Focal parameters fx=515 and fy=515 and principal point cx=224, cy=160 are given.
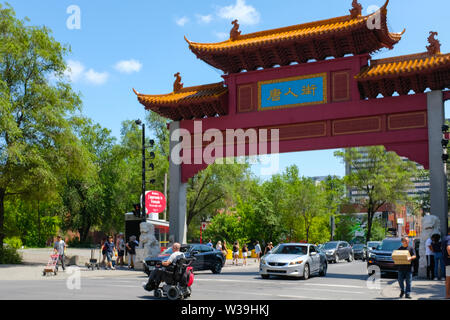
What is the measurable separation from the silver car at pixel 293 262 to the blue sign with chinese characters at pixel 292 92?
6.81 meters

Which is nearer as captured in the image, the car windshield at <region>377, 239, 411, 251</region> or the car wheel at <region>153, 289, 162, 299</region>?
the car wheel at <region>153, 289, 162, 299</region>

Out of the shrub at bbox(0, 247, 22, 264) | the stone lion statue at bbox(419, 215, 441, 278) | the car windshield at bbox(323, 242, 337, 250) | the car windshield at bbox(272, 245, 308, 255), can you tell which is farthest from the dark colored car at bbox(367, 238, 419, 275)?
the shrub at bbox(0, 247, 22, 264)

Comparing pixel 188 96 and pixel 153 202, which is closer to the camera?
pixel 188 96

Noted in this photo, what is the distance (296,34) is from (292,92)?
264 centimetres

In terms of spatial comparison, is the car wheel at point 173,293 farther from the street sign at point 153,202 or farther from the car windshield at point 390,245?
the street sign at point 153,202

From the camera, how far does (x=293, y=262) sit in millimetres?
19266

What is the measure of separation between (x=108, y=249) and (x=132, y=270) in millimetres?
1734

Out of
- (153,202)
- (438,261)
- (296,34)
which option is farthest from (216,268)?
(296,34)

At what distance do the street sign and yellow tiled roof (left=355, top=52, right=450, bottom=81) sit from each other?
544 inches

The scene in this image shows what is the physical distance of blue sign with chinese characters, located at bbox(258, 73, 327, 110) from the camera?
23438mm

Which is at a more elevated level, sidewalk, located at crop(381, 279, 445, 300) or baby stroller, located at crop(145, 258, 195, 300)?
baby stroller, located at crop(145, 258, 195, 300)

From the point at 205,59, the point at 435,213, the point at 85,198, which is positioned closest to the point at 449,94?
the point at 435,213

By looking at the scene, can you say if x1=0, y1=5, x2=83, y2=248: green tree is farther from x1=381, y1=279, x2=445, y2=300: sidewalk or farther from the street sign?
x1=381, y1=279, x2=445, y2=300: sidewalk

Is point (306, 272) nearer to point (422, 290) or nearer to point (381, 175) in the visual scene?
point (422, 290)
